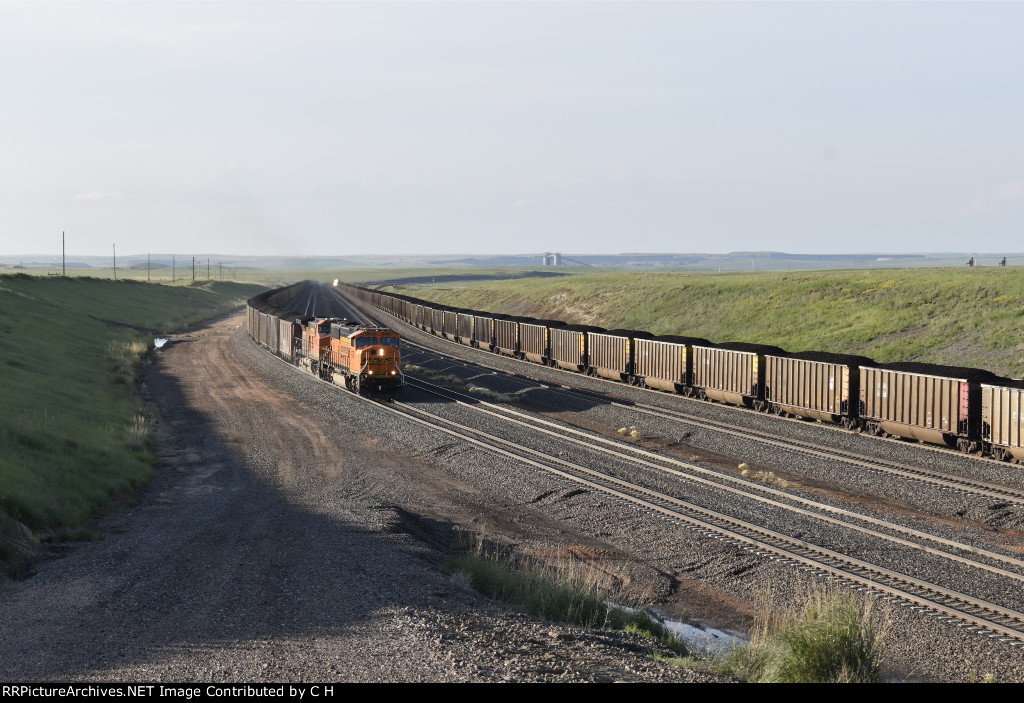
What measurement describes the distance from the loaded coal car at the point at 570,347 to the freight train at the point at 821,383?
0.18 ft

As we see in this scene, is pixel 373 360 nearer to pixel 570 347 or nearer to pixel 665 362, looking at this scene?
pixel 665 362

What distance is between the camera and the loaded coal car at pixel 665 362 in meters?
39.2

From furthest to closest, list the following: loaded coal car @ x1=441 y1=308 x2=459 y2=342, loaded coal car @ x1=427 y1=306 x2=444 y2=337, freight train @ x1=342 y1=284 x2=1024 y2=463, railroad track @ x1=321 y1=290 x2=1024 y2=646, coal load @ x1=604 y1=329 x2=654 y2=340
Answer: loaded coal car @ x1=427 y1=306 x2=444 y2=337
loaded coal car @ x1=441 y1=308 x2=459 y2=342
coal load @ x1=604 y1=329 x2=654 y2=340
freight train @ x1=342 y1=284 x2=1024 y2=463
railroad track @ x1=321 y1=290 x2=1024 y2=646

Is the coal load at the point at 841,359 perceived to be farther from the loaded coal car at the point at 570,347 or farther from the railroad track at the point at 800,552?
the loaded coal car at the point at 570,347

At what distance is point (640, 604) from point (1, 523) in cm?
1204

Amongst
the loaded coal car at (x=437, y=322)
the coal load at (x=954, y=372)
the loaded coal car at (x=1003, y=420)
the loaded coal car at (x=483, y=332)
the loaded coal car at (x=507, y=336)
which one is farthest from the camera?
the loaded coal car at (x=437, y=322)

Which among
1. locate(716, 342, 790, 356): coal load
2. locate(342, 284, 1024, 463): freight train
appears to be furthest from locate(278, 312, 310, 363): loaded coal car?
locate(716, 342, 790, 356): coal load

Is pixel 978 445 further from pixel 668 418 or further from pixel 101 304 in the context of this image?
pixel 101 304

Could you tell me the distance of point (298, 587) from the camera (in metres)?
13.9

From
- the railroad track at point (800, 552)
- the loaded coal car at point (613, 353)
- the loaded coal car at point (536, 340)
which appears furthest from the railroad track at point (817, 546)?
the loaded coal car at point (536, 340)

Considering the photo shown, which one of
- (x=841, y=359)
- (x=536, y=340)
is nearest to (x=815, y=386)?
(x=841, y=359)

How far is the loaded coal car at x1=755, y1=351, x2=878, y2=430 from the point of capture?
99.9ft

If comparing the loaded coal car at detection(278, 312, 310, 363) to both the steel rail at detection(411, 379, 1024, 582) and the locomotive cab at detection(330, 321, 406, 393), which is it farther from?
the steel rail at detection(411, 379, 1024, 582)

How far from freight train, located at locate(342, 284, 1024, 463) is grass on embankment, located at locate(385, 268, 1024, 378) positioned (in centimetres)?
1596
